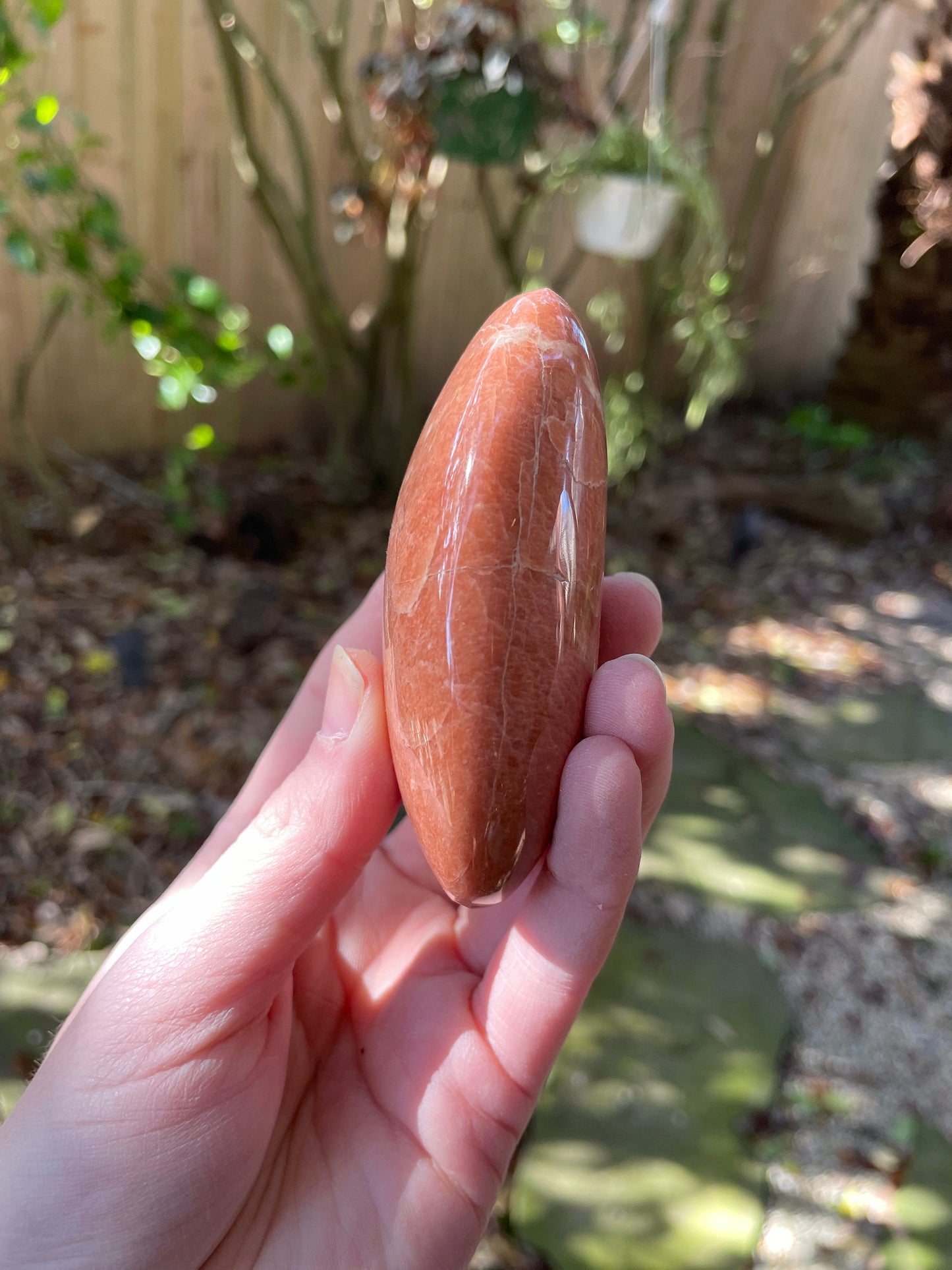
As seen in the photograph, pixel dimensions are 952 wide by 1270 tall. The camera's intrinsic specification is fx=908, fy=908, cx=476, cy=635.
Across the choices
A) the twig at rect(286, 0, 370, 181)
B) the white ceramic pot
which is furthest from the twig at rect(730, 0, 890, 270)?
the twig at rect(286, 0, 370, 181)

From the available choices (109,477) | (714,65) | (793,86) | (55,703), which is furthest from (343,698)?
(793,86)

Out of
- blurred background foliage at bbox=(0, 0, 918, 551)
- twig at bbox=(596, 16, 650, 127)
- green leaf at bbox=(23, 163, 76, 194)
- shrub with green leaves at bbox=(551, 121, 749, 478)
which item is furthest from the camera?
shrub with green leaves at bbox=(551, 121, 749, 478)

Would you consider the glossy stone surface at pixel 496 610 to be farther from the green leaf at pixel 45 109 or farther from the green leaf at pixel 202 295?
the green leaf at pixel 202 295

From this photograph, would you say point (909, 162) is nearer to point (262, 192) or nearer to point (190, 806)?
point (262, 192)

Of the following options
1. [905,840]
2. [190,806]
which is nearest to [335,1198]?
[190,806]

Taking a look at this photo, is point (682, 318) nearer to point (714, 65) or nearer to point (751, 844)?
point (714, 65)

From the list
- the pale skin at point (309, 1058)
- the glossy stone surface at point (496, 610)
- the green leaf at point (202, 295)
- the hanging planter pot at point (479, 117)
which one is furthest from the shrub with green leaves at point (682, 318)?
the pale skin at point (309, 1058)

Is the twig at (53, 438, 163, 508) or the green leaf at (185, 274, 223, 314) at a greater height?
the green leaf at (185, 274, 223, 314)

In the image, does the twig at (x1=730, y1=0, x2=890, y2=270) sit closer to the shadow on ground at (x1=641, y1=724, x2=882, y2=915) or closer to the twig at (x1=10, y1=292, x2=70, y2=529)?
the shadow on ground at (x1=641, y1=724, x2=882, y2=915)
